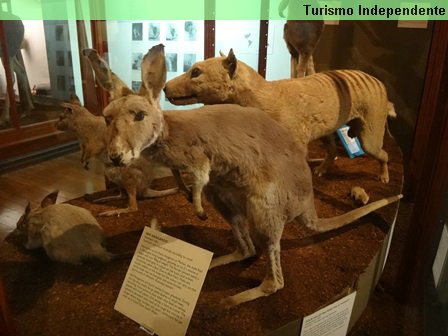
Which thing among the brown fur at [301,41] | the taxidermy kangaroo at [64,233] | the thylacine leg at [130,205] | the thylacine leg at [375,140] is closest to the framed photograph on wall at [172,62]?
the thylacine leg at [130,205]

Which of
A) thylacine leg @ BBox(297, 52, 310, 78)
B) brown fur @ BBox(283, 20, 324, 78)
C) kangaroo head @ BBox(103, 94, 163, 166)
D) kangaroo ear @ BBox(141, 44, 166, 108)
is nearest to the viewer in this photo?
kangaroo head @ BBox(103, 94, 163, 166)

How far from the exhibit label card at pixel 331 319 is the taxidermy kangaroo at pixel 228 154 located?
16 centimetres

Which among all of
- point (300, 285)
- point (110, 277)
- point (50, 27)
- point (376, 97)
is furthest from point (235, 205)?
point (376, 97)

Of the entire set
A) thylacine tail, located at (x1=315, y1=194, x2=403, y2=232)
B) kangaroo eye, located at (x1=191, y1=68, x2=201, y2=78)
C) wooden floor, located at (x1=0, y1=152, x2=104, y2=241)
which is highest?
kangaroo eye, located at (x1=191, y1=68, x2=201, y2=78)

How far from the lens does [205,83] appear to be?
1.61 meters

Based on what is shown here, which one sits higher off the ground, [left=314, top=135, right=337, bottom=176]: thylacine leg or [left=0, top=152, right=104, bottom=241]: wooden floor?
[left=0, top=152, right=104, bottom=241]: wooden floor

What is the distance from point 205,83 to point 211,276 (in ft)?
2.54

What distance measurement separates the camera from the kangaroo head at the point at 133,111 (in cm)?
98

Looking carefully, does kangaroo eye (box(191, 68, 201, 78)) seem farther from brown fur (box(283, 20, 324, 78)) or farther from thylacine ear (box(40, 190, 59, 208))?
brown fur (box(283, 20, 324, 78))

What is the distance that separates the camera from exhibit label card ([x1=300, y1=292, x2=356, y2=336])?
1.30 metres

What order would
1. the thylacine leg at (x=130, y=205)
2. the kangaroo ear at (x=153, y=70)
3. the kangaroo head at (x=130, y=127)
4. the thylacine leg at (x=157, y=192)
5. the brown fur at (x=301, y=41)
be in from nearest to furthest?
the kangaroo head at (x=130, y=127), the kangaroo ear at (x=153, y=70), the thylacine leg at (x=130, y=205), the thylacine leg at (x=157, y=192), the brown fur at (x=301, y=41)

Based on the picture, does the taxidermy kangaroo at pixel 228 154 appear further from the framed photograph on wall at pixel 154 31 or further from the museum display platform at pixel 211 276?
the framed photograph on wall at pixel 154 31

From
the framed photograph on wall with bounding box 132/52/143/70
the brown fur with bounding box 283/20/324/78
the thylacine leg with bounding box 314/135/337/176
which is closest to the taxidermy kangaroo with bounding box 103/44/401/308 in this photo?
the framed photograph on wall with bounding box 132/52/143/70

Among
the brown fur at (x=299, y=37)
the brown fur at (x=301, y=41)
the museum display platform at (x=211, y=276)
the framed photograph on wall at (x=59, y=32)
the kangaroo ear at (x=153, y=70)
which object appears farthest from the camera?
the brown fur at (x=301, y=41)
